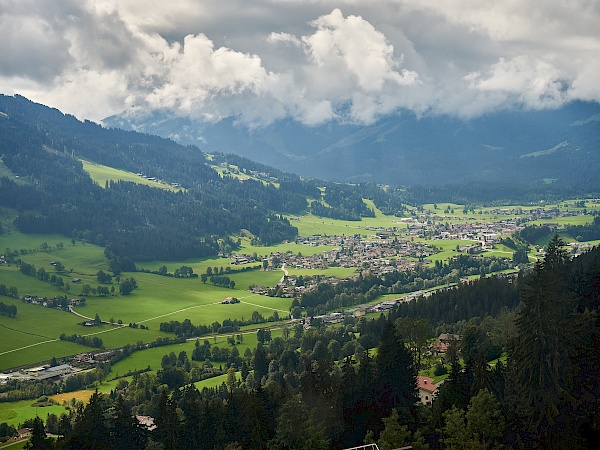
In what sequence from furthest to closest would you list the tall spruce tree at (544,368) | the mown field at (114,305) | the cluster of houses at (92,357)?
the mown field at (114,305) < the cluster of houses at (92,357) < the tall spruce tree at (544,368)

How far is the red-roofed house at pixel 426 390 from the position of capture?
168ft

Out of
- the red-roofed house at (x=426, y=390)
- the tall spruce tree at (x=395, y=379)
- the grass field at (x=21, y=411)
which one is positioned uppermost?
the tall spruce tree at (x=395, y=379)

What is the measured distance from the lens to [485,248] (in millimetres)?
159500

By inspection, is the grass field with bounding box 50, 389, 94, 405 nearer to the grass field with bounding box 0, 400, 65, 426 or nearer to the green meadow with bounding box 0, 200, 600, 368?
the grass field with bounding box 0, 400, 65, 426

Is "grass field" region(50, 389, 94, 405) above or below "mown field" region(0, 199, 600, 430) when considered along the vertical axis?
below

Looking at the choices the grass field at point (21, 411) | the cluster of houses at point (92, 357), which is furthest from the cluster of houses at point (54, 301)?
the grass field at point (21, 411)

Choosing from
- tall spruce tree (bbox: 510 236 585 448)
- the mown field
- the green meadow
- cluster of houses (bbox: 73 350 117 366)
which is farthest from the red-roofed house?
the green meadow

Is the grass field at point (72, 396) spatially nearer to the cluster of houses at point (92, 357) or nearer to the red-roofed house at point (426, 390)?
the cluster of houses at point (92, 357)

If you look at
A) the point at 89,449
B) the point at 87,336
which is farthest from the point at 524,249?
the point at 89,449

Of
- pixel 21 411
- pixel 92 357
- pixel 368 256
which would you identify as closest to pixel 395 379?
pixel 21 411

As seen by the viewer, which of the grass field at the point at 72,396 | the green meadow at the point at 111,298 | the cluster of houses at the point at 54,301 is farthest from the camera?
the cluster of houses at the point at 54,301

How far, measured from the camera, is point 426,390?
172 feet

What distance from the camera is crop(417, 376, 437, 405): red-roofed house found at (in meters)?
51.2

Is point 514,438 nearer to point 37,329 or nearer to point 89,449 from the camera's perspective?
point 89,449
